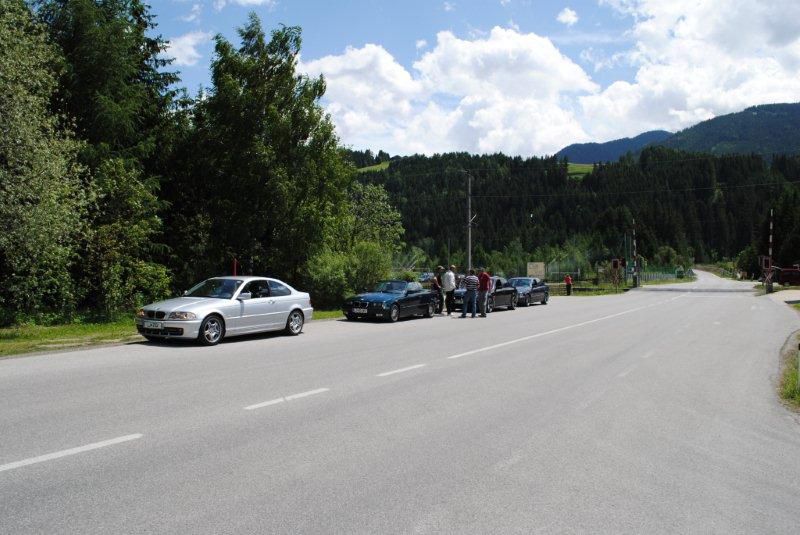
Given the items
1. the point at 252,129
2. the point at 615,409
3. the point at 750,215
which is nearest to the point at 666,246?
the point at 750,215

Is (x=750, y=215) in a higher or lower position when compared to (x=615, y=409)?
higher

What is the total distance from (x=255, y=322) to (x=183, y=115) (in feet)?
52.1

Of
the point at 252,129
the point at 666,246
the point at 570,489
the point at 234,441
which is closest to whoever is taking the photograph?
the point at 570,489

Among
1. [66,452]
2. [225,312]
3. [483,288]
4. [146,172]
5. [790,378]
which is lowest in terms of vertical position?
[790,378]

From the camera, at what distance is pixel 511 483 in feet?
15.6

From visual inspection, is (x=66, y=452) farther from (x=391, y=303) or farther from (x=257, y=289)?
(x=391, y=303)

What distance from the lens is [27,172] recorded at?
14.9 metres

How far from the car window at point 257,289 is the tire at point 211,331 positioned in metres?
1.33

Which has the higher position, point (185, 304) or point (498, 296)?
point (185, 304)

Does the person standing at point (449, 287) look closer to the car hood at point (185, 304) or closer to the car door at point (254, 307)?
the car door at point (254, 307)

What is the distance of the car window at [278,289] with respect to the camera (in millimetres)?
15727

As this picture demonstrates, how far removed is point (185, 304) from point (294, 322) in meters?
3.21

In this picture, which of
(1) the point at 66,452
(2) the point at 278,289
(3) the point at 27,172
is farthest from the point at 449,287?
(1) the point at 66,452

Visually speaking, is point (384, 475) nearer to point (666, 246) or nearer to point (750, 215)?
point (666, 246)
